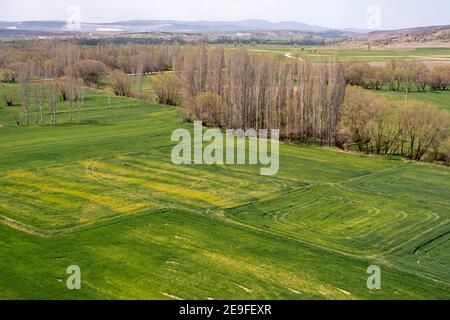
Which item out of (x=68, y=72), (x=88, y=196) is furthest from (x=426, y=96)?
(x=88, y=196)

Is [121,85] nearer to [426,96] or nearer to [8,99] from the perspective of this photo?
[8,99]

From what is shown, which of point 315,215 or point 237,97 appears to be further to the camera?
point 237,97

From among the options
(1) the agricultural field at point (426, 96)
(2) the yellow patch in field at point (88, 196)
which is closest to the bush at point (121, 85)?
(1) the agricultural field at point (426, 96)

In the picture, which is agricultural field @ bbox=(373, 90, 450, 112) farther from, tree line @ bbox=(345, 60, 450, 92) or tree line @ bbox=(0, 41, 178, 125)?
tree line @ bbox=(0, 41, 178, 125)

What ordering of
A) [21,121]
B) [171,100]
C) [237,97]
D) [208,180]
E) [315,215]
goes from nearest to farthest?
1. [315,215]
2. [208,180]
3. [237,97]
4. [21,121]
5. [171,100]

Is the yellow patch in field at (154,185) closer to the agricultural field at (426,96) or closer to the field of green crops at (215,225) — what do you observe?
the field of green crops at (215,225)

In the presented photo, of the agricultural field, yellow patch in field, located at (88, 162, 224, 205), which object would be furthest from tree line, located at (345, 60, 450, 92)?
yellow patch in field, located at (88, 162, 224, 205)
